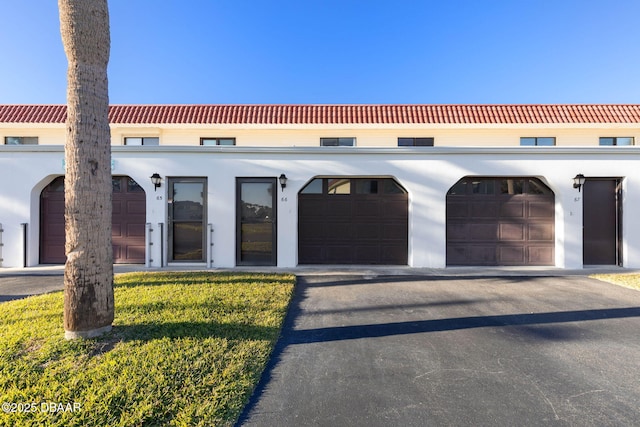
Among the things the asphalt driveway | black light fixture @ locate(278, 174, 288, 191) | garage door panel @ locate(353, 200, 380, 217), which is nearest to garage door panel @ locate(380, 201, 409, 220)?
garage door panel @ locate(353, 200, 380, 217)

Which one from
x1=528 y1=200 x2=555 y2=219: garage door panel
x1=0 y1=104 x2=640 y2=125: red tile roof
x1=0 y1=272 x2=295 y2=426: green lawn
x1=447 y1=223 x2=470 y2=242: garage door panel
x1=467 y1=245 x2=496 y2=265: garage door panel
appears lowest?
x1=0 y1=272 x2=295 y2=426: green lawn


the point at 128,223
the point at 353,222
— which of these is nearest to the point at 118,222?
the point at 128,223

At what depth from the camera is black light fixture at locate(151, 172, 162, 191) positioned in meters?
8.18

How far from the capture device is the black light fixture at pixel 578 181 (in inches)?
316

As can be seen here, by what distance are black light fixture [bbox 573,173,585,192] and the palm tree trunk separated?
10862mm

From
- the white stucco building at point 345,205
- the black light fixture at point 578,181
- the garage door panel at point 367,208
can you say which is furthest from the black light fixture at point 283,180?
the black light fixture at point 578,181

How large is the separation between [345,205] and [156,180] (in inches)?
219

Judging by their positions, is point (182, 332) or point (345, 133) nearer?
point (182, 332)

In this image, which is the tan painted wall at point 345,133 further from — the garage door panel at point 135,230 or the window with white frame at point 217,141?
the garage door panel at point 135,230

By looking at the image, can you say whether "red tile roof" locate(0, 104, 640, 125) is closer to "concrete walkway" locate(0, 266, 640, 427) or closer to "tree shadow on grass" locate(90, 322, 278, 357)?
"concrete walkway" locate(0, 266, 640, 427)

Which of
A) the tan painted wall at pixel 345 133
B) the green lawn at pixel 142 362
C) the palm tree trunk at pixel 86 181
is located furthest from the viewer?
the tan painted wall at pixel 345 133

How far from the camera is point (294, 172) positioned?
838 cm

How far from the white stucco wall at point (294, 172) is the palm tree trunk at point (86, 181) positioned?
4828 mm

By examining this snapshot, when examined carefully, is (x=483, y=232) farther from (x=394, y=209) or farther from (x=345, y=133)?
(x=345, y=133)
